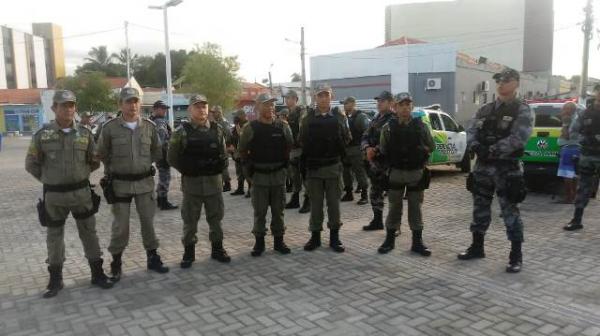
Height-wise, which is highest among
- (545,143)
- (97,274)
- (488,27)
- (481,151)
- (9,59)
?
(488,27)

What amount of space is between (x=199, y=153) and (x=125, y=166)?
0.74 meters

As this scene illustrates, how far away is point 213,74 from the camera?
4025 cm

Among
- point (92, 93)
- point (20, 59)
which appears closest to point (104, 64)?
point (20, 59)

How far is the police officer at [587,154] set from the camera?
20.7ft

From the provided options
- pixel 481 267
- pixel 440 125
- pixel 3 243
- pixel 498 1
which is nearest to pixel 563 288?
pixel 481 267

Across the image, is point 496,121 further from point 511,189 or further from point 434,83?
point 434,83

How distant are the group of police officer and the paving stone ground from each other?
0.82ft

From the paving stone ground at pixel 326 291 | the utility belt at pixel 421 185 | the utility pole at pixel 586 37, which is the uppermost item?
the utility pole at pixel 586 37

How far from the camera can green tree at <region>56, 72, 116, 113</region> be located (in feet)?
123

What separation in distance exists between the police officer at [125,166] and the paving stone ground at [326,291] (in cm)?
51

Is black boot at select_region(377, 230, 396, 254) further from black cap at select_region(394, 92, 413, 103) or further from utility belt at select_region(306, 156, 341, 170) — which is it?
black cap at select_region(394, 92, 413, 103)

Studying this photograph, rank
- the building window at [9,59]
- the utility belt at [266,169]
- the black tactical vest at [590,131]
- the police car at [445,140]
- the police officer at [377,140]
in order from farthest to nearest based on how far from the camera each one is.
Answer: the building window at [9,59] → the police car at [445,140] → the police officer at [377,140] → the black tactical vest at [590,131] → the utility belt at [266,169]

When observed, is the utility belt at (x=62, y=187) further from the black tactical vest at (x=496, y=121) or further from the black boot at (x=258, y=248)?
the black tactical vest at (x=496, y=121)

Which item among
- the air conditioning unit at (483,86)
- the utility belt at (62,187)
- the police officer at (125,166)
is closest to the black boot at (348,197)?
the police officer at (125,166)
